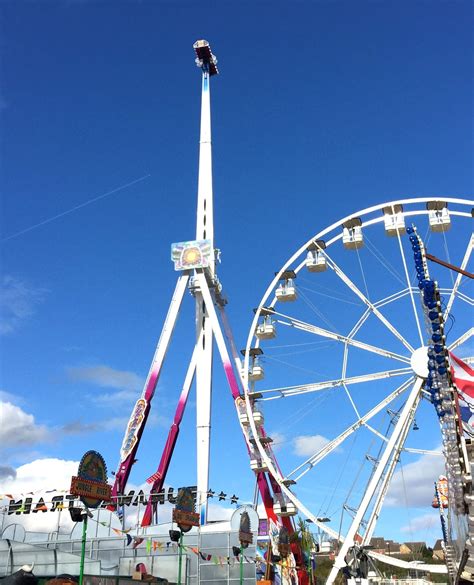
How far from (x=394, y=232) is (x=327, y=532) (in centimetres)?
1151

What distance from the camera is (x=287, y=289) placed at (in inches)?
1053

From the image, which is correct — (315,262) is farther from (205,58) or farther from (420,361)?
(205,58)

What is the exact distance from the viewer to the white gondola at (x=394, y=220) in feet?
83.4

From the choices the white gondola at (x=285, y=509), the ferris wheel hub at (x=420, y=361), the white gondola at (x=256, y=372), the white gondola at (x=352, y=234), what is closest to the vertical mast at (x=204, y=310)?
the white gondola at (x=285, y=509)

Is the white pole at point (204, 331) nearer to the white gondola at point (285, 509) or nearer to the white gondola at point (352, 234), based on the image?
the white gondola at point (285, 509)

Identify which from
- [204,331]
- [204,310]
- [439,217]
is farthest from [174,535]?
[204,310]

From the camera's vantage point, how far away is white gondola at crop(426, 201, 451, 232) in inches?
980

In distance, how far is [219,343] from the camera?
31969 mm

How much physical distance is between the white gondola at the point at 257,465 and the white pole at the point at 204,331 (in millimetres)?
2496

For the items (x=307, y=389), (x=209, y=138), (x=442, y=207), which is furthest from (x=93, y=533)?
(x=209, y=138)

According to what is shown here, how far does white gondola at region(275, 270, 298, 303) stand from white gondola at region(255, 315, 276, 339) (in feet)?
3.40

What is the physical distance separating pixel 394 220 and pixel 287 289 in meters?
5.08

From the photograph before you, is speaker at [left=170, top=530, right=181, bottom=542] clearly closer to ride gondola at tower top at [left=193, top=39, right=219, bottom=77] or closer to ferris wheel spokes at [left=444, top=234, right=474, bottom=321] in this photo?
ferris wheel spokes at [left=444, top=234, right=474, bottom=321]

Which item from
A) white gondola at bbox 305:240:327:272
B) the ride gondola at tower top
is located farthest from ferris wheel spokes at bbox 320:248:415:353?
the ride gondola at tower top
